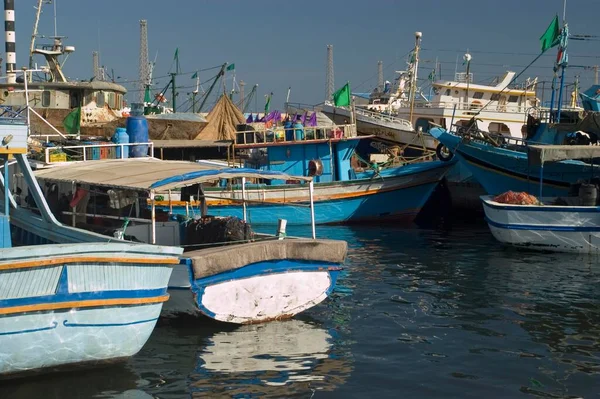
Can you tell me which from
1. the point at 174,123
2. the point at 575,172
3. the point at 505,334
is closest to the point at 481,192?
the point at 575,172

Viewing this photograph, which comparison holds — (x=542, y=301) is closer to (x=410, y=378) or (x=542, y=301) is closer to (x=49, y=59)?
(x=410, y=378)

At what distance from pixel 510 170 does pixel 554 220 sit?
16.2 feet

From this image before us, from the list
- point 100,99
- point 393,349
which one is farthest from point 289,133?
point 393,349

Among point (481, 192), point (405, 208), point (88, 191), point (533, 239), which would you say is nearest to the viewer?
point (88, 191)

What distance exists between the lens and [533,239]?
18328 millimetres

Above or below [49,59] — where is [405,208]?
below

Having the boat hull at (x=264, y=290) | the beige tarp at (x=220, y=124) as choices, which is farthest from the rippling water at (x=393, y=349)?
the beige tarp at (x=220, y=124)

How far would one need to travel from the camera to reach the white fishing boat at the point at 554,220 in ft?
58.3

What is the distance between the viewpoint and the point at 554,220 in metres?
18.0

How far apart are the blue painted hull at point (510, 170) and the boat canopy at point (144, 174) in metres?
11.8

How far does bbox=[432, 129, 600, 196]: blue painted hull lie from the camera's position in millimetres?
21656

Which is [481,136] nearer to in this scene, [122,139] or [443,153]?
[443,153]

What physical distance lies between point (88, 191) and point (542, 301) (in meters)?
8.15

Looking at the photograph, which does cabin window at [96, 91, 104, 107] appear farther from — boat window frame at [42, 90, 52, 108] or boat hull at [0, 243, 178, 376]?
boat hull at [0, 243, 178, 376]
